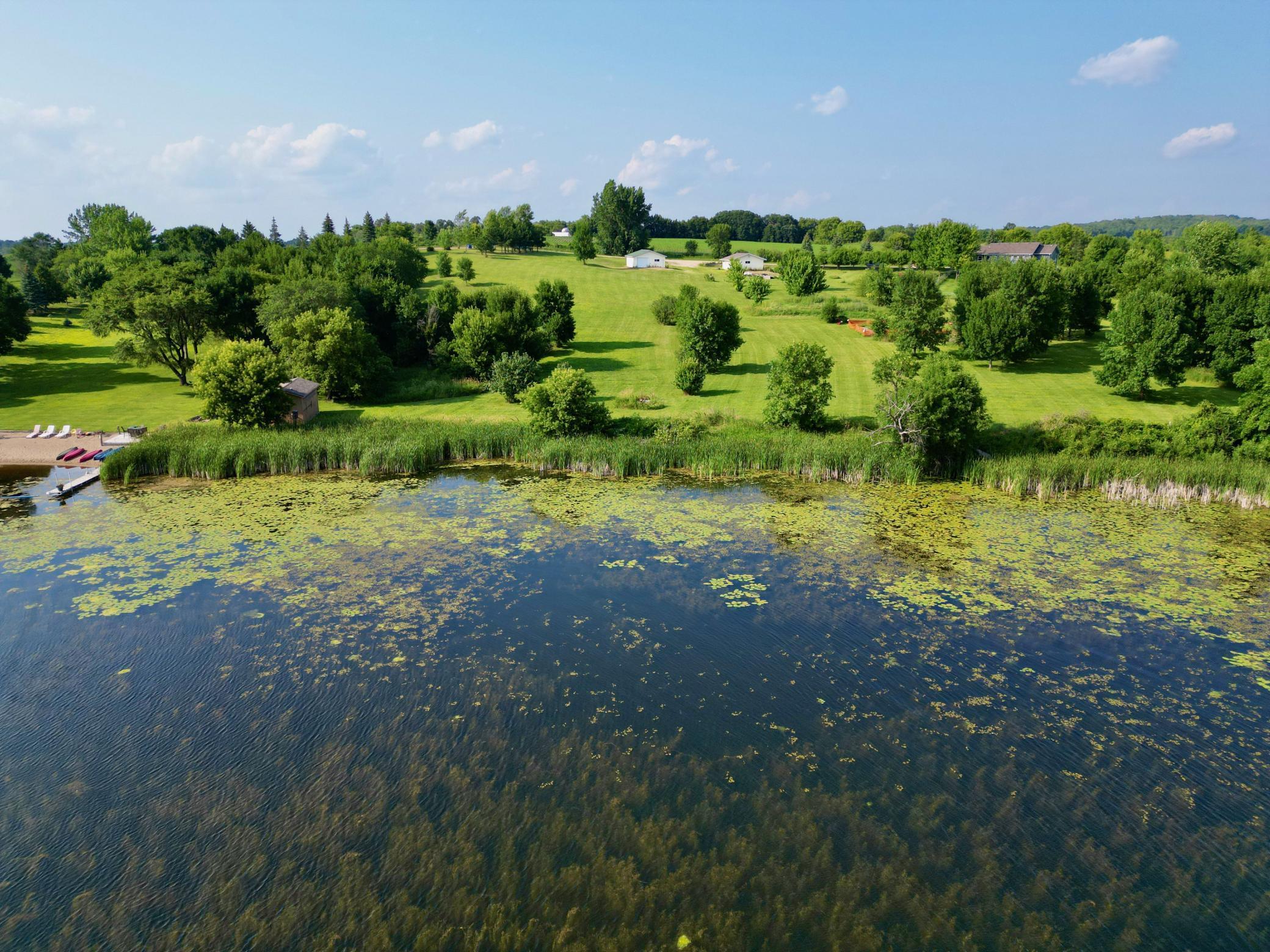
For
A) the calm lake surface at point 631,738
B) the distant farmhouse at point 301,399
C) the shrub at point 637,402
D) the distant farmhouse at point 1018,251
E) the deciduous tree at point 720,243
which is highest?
the deciduous tree at point 720,243

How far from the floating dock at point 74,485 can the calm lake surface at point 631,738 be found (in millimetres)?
4990

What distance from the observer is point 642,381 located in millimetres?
49000

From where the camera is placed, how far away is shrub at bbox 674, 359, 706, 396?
46.0 meters

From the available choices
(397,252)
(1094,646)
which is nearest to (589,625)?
(1094,646)

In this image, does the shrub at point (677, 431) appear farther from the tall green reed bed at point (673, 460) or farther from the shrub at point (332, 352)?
the shrub at point (332, 352)

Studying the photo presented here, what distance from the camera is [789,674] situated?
55.8 ft

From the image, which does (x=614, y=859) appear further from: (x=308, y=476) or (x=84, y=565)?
(x=308, y=476)

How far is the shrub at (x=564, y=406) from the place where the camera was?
37000 millimetres

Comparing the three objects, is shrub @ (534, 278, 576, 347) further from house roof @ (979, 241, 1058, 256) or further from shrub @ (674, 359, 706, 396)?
house roof @ (979, 241, 1058, 256)

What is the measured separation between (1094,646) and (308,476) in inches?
1227

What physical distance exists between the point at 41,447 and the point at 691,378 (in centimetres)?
3527

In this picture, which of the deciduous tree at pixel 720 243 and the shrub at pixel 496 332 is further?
the deciduous tree at pixel 720 243

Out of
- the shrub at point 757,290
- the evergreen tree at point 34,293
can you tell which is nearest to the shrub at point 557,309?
the shrub at point 757,290

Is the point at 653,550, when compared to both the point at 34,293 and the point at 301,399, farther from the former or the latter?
the point at 34,293
